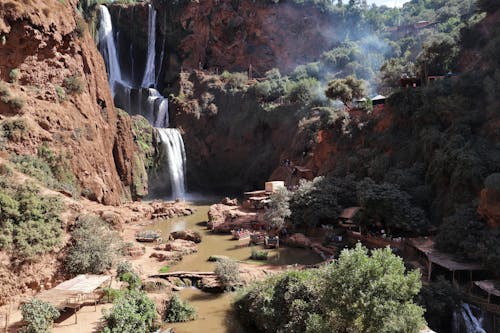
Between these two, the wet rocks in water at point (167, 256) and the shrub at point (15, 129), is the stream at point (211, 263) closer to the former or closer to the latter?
the wet rocks in water at point (167, 256)

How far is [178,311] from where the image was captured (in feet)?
54.0

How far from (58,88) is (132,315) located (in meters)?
20.9

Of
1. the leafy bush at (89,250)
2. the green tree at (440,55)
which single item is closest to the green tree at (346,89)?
the green tree at (440,55)

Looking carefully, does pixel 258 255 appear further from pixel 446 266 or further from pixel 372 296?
pixel 372 296

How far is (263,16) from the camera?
2579 inches

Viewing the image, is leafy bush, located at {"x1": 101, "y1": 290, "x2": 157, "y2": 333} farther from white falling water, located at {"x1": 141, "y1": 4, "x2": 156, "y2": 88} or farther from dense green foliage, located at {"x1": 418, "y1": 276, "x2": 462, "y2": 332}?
white falling water, located at {"x1": 141, "y1": 4, "x2": 156, "y2": 88}

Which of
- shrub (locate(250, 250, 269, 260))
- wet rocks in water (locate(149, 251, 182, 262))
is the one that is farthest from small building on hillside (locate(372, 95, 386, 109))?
wet rocks in water (locate(149, 251, 182, 262))

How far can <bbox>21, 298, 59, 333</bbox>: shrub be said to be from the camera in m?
13.5

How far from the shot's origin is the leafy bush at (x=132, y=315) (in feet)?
44.6

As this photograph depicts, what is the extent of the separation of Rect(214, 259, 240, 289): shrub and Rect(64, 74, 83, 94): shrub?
19.0 m

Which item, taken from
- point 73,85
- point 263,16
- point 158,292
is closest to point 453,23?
point 263,16

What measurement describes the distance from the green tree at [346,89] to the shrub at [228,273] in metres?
27.4

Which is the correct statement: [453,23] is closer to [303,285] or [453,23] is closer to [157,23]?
[157,23]

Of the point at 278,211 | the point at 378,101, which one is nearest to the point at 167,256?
the point at 278,211
